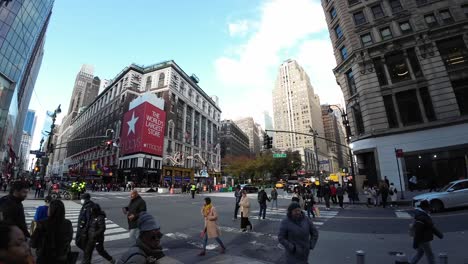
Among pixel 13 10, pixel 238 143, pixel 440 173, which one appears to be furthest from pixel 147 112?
pixel 238 143

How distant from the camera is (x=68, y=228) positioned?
4.18 metres

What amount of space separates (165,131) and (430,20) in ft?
175

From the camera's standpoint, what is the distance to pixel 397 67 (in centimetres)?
2486

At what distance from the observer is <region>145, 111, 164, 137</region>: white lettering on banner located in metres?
53.5

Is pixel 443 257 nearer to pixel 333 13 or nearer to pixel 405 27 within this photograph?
pixel 405 27

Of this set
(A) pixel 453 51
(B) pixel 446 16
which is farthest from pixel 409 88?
(B) pixel 446 16

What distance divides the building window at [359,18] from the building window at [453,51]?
779 centimetres

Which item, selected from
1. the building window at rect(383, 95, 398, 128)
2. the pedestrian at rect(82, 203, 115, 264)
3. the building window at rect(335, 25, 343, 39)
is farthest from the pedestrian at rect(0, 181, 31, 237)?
the building window at rect(335, 25, 343, 39)

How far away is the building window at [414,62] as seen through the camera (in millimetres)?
23797

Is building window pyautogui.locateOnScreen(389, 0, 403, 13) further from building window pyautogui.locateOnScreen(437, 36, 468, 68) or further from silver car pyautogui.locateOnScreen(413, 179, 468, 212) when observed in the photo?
silver car pyautogui.locateOnScreen(413, 179, 468, 212)

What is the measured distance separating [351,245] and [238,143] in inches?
4491

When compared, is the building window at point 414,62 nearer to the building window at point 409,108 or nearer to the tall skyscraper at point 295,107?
the building window at point 409,108

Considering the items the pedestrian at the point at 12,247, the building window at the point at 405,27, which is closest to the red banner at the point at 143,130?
the building window at the point at 405,27

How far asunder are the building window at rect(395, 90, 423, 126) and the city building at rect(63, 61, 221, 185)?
44324mm
